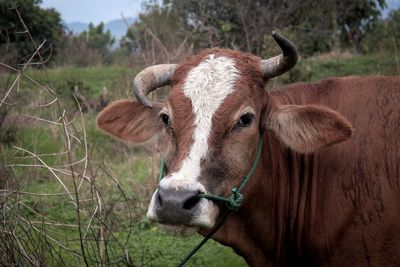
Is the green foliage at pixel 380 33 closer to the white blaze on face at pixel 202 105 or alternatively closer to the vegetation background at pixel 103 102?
the vegetation background at pixel 103 102

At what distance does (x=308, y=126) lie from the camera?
3604 millimetres

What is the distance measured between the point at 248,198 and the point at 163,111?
86cm

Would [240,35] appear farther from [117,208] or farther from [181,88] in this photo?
[181,88]

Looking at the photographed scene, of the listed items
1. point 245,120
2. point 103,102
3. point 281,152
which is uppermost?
point 245,120

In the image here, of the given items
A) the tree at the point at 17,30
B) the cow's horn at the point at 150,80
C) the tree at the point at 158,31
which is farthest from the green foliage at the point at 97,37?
the cow's horn at the point at 150,80

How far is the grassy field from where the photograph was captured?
3.89 meters

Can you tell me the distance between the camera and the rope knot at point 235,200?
131 inches

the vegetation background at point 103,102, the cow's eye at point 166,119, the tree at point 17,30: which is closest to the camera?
the cow's eye at point 166,119

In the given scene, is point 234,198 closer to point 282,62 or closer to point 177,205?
point 177,205

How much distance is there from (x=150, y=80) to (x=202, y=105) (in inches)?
29.3

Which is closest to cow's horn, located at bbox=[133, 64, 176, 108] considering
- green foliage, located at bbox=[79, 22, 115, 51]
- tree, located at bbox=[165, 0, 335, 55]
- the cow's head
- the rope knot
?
the cow's head

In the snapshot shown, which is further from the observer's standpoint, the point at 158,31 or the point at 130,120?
the point at 158,31

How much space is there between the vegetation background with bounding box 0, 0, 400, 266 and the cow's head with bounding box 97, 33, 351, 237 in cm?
77

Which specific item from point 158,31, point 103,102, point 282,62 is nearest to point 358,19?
point 158,31
